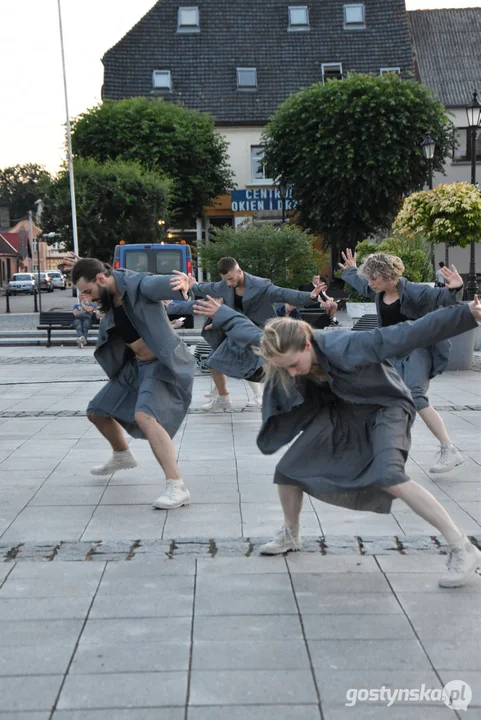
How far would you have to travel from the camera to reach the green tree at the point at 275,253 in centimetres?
2677

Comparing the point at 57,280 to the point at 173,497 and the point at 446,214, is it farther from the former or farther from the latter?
the point at 173,497

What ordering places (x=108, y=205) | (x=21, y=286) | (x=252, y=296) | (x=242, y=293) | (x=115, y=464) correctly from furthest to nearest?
(x=21, y=286), (x=108, y=205), (x=242, y=293), (x=252, y=296), (x=115, y=464)

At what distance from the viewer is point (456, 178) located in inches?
1576

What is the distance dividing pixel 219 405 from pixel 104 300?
461cm

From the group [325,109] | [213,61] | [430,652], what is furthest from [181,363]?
[213,61]

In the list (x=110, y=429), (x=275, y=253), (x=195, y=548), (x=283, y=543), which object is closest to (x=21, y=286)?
(x=275, y=253)

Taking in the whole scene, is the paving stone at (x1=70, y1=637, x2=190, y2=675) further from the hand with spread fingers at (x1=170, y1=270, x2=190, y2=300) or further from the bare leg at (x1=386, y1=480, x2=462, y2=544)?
the hand with spread fingers at (x1=170, y1=270, x2=190, y2=300)

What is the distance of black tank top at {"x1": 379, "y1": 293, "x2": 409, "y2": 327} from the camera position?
7.06 m

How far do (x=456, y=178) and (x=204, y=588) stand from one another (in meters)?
38.0

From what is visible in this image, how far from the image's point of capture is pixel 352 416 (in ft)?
15.2

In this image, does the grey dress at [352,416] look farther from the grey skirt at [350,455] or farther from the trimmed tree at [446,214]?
the trimmed tree at [446,214]

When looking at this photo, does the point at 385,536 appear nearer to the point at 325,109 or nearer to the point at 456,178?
the point at 325,109

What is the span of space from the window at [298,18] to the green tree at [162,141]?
23.1 feet

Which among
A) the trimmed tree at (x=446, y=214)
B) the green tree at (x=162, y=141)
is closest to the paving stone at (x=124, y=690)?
the trimmed tree at (x=446, y=214)
